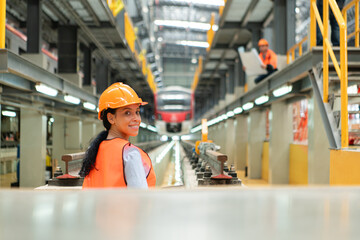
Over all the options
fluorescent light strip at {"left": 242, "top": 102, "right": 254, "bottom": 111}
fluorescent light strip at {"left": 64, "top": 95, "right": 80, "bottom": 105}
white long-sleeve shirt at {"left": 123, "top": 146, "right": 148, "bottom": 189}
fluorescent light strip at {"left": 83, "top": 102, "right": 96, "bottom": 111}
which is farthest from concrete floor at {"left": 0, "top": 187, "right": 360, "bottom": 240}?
fluorescent light strip at {"left": 242, "top": 102, "right": 254, "bottom": 111}

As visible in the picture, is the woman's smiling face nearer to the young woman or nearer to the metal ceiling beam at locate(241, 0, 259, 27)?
the young woman

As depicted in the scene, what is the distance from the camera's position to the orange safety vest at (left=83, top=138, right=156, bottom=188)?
1.54 meters

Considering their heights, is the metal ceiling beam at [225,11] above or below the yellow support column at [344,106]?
above

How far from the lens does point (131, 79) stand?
17.6 m

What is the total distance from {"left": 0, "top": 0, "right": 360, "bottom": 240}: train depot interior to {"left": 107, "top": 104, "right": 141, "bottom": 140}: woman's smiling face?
0.53 feet

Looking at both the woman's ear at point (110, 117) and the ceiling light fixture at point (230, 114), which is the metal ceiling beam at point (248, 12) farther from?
the woman's ear at point (110, 117)

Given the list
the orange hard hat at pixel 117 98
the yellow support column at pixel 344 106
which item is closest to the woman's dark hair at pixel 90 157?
the orange hard hat at pixel 117 98

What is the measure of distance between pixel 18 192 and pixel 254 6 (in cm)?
946

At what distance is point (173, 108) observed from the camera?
760 inches

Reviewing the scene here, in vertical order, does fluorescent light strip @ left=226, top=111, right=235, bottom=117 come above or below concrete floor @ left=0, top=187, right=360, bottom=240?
above

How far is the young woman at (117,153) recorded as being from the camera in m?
1.51

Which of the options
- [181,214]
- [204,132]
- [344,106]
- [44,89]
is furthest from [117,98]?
[44,89]

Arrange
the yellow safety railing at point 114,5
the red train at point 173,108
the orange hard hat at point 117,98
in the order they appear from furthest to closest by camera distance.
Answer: the red train at point 173,108
the yellow safety railing at point 114,5
the orange hard hat at point 117,98

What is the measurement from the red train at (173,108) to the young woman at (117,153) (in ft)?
56.1
